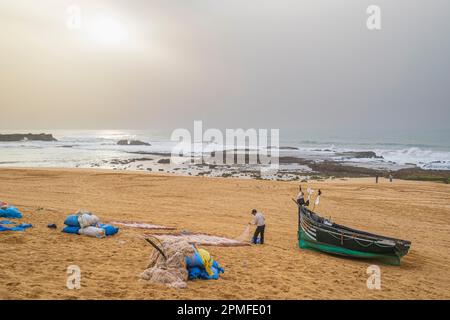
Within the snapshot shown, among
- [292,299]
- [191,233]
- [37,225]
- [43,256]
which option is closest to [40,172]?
[37,225]

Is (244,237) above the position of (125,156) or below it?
below

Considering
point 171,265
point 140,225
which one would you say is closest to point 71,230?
point 140,225

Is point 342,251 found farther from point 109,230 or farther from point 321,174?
point 321,174

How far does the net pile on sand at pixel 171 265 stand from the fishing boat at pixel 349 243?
5024 mm

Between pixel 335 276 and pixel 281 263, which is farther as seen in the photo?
pixel 281 263

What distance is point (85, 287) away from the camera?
6465 millimetres

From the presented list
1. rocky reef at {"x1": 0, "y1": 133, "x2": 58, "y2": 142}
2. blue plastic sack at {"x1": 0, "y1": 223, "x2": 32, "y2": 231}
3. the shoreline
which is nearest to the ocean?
the shoreline

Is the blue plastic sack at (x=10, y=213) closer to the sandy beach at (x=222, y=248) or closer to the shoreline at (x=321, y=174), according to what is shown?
the sandy beach at (x=222, y=248)

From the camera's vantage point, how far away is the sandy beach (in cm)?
697

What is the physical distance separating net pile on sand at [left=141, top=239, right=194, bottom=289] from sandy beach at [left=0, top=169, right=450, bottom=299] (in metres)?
0.24

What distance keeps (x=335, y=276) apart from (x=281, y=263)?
144cm

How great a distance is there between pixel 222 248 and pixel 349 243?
149 inches

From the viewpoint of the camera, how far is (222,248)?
34.7ft
